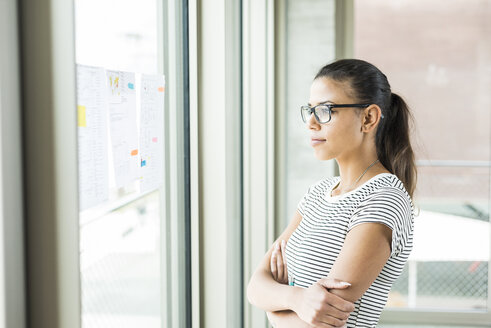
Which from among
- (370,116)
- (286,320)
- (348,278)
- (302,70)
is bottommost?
(286,320)

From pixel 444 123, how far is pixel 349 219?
250 cm

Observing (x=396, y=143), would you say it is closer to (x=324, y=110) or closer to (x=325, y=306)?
(x=324, y=110)

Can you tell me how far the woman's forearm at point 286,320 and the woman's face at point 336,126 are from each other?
397mm

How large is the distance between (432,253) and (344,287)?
8.36ft

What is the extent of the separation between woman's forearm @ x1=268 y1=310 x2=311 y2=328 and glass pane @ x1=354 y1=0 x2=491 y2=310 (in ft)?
7.60

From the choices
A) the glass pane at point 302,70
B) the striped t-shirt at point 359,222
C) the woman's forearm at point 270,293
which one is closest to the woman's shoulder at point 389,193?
the striped t-shirt at point 359,222

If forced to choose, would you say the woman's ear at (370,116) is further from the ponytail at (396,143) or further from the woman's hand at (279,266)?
the woman's hand at (279,266)

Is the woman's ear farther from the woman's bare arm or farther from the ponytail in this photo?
the woman's bare arm

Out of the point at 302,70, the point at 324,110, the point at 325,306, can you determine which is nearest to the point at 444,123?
the point at 302,70

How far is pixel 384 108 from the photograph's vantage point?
1292mm

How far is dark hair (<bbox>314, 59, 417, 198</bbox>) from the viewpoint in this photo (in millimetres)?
1252

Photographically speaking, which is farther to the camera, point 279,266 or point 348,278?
point 279,266

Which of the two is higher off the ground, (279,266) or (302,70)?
(302,70)

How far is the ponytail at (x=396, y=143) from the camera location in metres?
1.31
